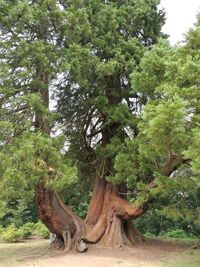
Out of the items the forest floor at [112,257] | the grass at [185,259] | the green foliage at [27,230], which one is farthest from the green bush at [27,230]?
the grass at [185,259]

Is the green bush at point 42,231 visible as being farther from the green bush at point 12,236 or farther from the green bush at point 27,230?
the green bush at point 12,236

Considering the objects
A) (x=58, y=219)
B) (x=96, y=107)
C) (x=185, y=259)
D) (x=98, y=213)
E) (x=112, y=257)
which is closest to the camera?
(x=185, y=259)

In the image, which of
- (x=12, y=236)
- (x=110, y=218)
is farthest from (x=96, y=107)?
(x=12, y=236)

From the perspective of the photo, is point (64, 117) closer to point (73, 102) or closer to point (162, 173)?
point (73, 102)

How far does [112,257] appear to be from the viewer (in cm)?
1168

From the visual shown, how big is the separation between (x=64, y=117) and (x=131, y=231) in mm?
4607

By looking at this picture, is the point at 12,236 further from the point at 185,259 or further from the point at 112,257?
the point at 185,259

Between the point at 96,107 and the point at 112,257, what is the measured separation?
15.5 ft

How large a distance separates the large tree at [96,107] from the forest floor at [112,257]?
0.63 m

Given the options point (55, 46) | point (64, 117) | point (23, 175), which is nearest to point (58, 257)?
point (23, 175)

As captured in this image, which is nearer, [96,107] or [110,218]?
[96,107]

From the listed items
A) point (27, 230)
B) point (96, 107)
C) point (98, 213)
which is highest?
point (96, 107)

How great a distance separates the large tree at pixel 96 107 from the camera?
9.80 m

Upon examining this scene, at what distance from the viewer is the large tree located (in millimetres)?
9797
